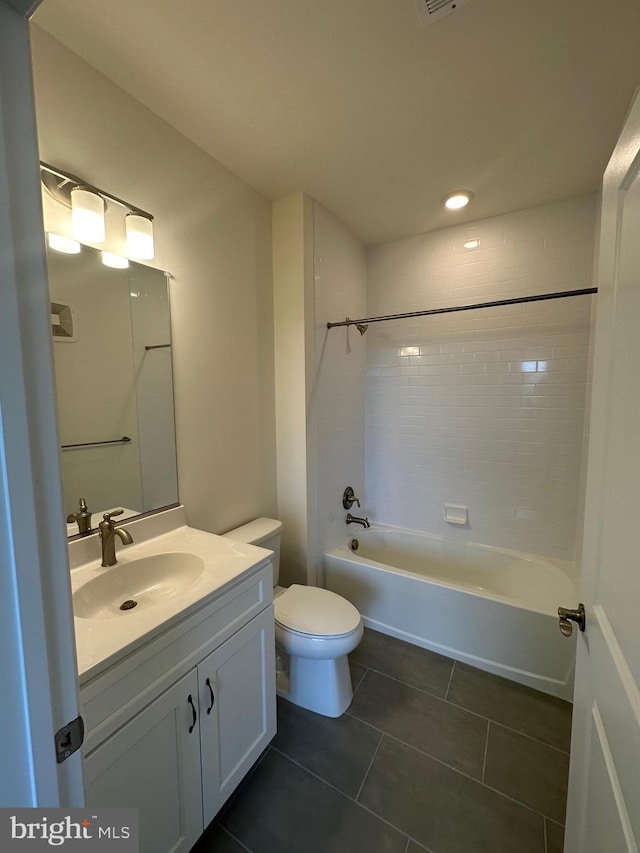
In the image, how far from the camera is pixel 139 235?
4.45 feet

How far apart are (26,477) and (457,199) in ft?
7.97

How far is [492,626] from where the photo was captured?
187 cm

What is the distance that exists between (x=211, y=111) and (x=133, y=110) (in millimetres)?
295

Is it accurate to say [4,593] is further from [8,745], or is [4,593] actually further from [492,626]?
[492,626]

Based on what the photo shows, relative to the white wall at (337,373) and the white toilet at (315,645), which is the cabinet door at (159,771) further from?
the white wall at (337,373)

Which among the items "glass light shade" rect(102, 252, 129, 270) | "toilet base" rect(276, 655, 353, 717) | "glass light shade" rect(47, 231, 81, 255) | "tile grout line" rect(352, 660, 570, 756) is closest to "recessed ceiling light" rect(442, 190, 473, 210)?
"glass light shade" rect(102, 252, 129, 270)

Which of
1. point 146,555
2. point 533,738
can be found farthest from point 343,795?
point 146,555

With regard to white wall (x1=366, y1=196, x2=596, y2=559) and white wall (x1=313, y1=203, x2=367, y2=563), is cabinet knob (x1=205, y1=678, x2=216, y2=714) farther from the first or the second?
white wall (x1=366, y1=196, x2=596, y2=559)

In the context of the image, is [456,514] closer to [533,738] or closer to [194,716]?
[533,738]

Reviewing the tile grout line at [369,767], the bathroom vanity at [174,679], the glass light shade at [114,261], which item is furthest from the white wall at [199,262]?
the tile grout line at [369,767]

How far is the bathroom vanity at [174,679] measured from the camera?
854mm

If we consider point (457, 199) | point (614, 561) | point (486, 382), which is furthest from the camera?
point (486, 382)

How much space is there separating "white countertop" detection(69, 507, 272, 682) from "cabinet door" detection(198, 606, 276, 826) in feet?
0.72

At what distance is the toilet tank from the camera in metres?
1.79
